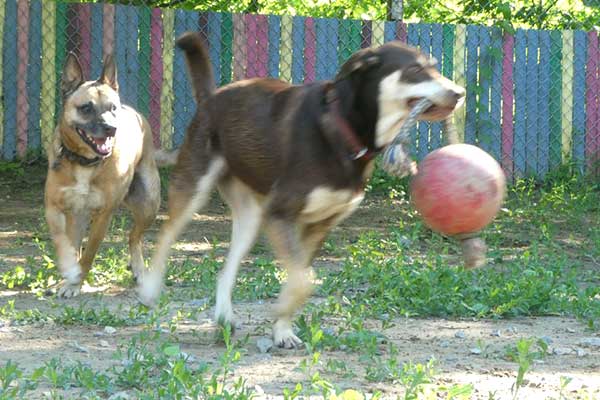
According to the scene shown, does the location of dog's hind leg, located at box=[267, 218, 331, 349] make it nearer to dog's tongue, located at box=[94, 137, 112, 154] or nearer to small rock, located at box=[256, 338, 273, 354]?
small rock, located at box=[256, 338, 273, 354]

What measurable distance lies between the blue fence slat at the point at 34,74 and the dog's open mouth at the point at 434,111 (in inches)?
271

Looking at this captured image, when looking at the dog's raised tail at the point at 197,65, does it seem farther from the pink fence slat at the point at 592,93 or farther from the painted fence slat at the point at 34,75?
the pink fence slat at the point at 592,93

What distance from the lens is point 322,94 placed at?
5.12 m

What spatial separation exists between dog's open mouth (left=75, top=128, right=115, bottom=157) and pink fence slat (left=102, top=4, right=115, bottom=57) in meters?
3.89

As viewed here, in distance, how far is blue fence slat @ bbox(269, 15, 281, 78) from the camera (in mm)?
11164

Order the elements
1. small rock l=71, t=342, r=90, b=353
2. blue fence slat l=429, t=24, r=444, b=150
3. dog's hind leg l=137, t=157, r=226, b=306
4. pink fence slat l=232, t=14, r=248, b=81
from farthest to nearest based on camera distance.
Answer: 1. blue fence slat l=429, t=24, r=444, b=150
2. pink fence slat l=232, t=14, r=248, b=81
3. dog's hind leg l=137, t=157, r=226, b=306
4. small rock l=71, t=342, r=90, b=353

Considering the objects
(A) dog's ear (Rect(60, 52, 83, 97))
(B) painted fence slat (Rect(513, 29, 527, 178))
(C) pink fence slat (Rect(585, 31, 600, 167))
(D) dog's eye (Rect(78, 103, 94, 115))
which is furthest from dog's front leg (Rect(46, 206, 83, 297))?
(C) pink fence slat (Rect(585, 31, 600, 167))

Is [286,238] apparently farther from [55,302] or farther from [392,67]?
[55,302]

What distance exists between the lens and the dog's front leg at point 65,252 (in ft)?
22.1

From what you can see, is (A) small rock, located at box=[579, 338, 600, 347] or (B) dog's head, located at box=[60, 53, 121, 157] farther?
(B) dog's head, located at box=[60, 53, 121, 157]

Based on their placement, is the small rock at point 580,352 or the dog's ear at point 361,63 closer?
the dog's ear at point 361,63

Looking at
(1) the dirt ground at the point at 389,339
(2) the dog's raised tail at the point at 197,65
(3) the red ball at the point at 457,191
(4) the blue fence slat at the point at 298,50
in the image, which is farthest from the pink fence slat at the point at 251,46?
(3) the red ball at the point at 457,191

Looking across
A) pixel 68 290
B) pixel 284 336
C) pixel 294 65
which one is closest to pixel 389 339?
pixel 284 336

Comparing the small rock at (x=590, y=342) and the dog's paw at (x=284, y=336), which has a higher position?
the dog's paw at (x=284, y=336)
